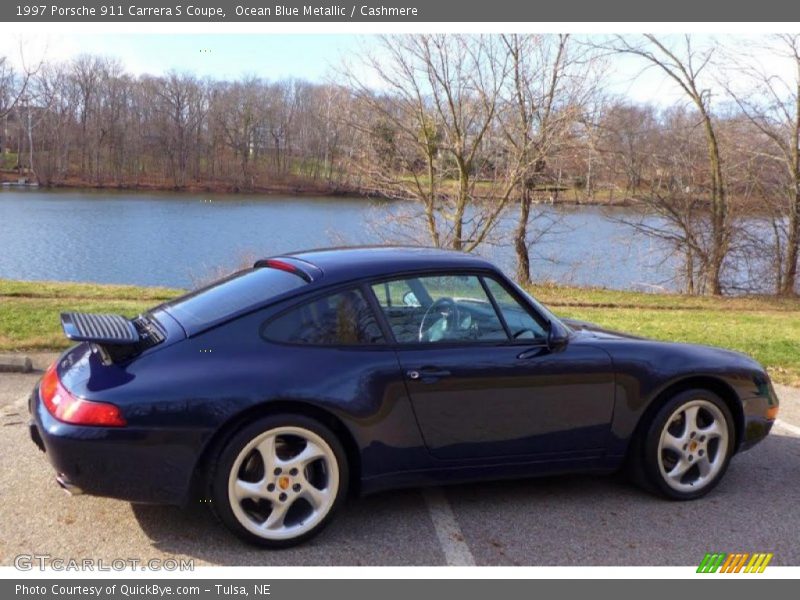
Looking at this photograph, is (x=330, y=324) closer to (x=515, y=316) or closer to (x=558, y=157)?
(x=515, y=316)

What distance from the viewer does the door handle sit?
3688 millimetres

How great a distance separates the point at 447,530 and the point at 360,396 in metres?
0.81

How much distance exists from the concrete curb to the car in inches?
119

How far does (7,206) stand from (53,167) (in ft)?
81.5

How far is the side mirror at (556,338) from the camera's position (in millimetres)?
3957

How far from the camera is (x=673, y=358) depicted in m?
4.20

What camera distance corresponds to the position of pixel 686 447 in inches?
166

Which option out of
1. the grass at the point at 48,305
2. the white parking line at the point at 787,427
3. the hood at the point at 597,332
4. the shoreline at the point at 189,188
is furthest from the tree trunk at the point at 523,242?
the hood at the point at 597,332

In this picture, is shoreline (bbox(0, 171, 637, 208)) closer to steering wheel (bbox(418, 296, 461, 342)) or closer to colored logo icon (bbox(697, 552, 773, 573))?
steering wheel (bbox(418, 296, 461, 342))

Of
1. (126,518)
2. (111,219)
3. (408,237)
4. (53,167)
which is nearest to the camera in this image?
(126,518)

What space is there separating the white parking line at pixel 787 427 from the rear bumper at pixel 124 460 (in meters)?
4.45

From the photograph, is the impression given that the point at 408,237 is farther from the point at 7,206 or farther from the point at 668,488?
the point at 7,206

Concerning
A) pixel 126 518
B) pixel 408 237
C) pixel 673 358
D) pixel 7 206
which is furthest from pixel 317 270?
pixel 7 206

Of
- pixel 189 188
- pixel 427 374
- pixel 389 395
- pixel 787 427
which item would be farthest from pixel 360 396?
pixel 189 188
